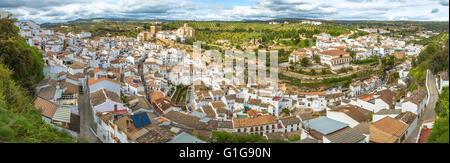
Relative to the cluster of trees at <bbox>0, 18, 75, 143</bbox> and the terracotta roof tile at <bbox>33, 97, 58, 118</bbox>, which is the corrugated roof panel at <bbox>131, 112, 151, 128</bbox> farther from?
the terracotta roof tile at <bbox>33, 97, 58, 118</bbox>

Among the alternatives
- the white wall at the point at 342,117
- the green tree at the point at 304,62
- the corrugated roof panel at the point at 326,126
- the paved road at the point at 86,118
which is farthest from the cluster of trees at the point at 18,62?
the green tree at the point at 304,62

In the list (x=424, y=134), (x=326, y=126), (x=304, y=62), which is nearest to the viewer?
(x=424, y=134)

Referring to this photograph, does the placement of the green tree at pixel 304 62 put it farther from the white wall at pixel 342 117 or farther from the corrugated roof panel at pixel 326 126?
the corrugated roof panel at pixel 326 126

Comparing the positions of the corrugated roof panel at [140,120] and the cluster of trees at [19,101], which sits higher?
the cluster of trees at [19,101]

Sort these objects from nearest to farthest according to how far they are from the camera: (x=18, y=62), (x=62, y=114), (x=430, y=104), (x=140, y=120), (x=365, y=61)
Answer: (x=140, y=120)
(x=62, y=114)
(x=430, y=104)
(x=18, y=62)
(x=365, y=61)

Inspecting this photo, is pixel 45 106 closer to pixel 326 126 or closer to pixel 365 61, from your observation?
pixel 326 126

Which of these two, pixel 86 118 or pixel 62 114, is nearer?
pixel 62 114

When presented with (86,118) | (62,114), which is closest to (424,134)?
(62,114)

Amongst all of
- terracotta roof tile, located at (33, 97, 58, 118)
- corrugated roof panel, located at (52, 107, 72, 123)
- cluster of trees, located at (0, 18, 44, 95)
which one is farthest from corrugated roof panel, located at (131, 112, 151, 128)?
cluster of trees, located at (0, 18, 44, 95)

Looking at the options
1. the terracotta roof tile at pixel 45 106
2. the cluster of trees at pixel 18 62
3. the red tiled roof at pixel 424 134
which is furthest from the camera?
the cluster of trees at pixel 18 62
